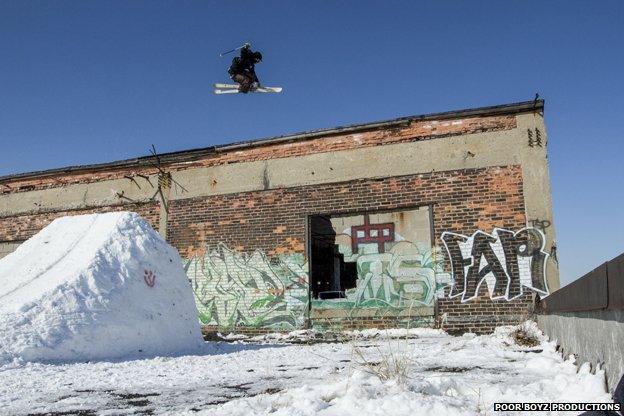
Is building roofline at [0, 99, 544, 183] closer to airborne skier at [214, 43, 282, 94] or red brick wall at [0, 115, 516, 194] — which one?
red brick wall at [0, 115, 516, 194]

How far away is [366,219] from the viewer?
11477mm

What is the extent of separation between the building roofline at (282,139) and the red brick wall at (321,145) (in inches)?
3.3

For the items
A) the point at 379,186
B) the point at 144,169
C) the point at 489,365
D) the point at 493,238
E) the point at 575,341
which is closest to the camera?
the point at 575,341

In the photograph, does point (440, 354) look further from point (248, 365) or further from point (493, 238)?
point (493, 238)

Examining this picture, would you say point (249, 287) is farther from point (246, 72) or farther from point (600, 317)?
point (600, 317)

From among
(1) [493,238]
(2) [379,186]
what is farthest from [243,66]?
(1) [493,238]

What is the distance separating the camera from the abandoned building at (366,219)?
10148mm

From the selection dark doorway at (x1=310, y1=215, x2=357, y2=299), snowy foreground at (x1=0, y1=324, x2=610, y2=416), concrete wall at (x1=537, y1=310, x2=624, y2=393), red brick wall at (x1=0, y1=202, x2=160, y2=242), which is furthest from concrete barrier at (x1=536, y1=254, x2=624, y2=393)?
red brick wall at (x1=0, y1=202, x2=160, y2=242)

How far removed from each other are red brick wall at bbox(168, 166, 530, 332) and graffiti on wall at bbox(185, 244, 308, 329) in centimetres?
29

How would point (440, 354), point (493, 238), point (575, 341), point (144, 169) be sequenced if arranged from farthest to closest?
1. point (144, 169)
2. point (493, 238)
3. point (440, 354)
4. point (575, 341)

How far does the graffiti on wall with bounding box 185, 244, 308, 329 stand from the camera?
11.6m

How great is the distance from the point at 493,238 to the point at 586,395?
7734 millimetres

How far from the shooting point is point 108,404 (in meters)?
3.37

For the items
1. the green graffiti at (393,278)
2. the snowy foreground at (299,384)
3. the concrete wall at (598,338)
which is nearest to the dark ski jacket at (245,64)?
the green graffiti at (393,278)
